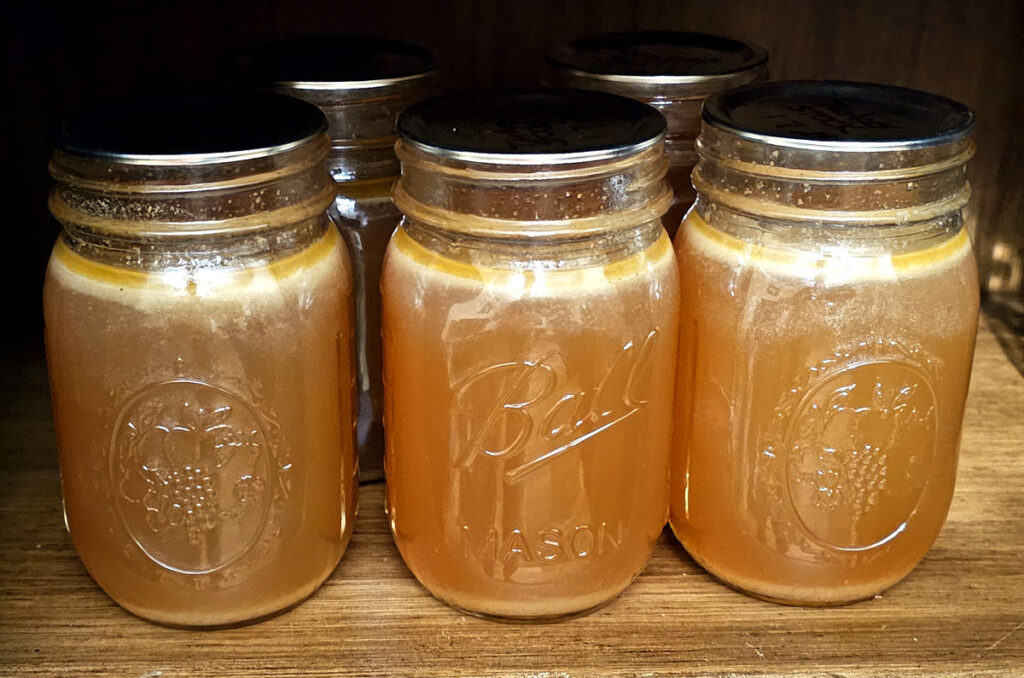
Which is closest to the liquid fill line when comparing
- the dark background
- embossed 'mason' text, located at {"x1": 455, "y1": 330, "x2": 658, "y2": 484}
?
embossed 'mason' text, located at {"x1": 455, "y1": 330, "x2": 658, "y2": 484}

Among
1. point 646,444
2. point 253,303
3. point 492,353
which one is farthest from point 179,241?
point 646,444

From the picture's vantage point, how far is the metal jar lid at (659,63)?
0.79 metres

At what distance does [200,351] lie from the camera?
646 mm

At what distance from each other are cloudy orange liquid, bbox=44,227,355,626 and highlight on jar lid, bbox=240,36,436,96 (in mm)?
121

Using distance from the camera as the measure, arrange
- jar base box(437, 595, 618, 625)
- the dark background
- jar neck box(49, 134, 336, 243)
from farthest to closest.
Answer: the dark background → jar base box(437, 595, 618, 625) → jar neck box(49, 134, 336, 243)

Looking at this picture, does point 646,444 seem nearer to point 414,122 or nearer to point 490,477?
point 490,477

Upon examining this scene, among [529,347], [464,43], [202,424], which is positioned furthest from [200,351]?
Answer: [464,43]

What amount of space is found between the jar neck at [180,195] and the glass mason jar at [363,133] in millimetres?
122

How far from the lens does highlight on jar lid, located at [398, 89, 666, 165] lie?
0.61 meters

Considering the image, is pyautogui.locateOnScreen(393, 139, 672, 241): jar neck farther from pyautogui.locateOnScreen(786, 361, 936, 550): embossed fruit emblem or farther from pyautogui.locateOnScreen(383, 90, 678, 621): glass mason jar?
pyautogui.locateOnScreen(786, 361, 936, 550): embossed fruit emblem

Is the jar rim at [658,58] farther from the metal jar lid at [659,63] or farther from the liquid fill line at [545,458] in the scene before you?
the liquid fill line at [545,458]

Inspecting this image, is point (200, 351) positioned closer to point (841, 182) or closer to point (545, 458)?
point (545, 458)

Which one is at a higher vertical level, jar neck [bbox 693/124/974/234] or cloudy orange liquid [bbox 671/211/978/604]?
jar neck [bbox 693/124/974/234]

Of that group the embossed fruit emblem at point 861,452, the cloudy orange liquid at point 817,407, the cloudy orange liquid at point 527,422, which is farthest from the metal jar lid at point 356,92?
Result: the embossed fruit emblem at point 861,452
